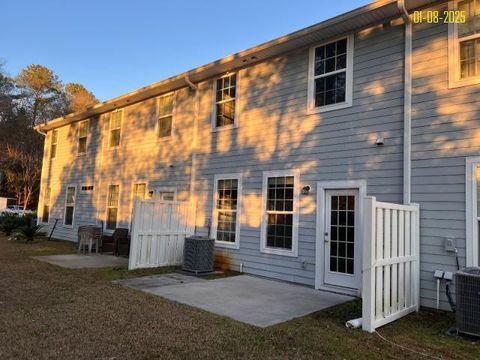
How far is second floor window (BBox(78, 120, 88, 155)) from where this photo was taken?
15545mm

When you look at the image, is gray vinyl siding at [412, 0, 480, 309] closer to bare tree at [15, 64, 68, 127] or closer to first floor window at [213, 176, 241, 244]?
first floor window at [213, 176, 241, 244]

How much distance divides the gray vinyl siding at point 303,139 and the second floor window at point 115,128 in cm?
503

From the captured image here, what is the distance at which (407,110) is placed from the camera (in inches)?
245

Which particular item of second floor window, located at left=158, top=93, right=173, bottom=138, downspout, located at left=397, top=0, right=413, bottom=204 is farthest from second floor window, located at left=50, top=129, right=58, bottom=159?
downspout, located at left=397, top=0, right=413, bottom=204

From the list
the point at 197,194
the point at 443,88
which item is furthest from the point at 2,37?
the point at 443,88

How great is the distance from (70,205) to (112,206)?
135 inches

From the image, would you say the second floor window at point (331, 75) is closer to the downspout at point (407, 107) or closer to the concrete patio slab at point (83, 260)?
the downspout at point (407, 107)

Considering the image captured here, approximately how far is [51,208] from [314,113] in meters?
14.1

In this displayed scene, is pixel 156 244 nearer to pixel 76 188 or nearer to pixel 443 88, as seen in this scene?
pixel 443 88

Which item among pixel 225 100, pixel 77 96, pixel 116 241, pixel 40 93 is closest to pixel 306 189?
pixel 225 100

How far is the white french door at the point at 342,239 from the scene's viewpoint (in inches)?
264

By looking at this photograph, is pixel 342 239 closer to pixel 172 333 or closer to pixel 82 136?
pixel 172 333

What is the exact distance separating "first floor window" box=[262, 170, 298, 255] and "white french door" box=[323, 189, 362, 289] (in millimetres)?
775

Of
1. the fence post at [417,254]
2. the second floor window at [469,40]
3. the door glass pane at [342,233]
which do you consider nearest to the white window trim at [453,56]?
the second floor window at [469,40]
